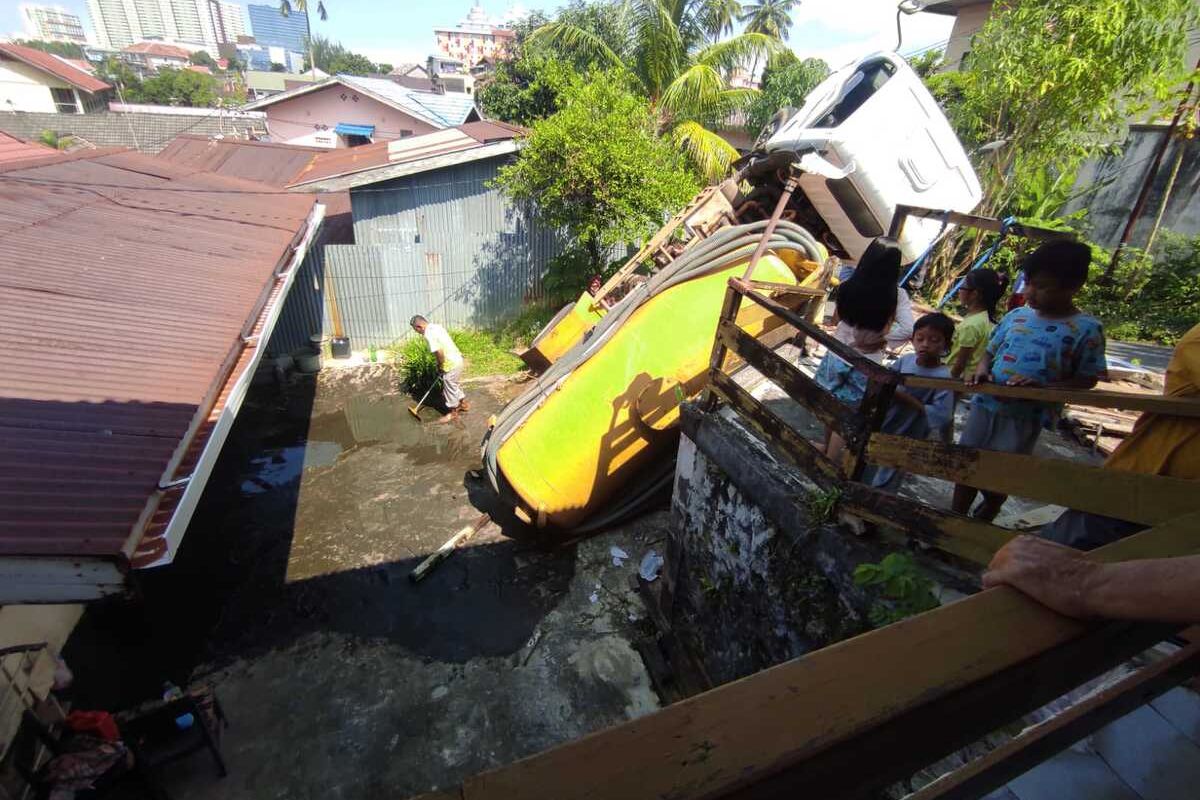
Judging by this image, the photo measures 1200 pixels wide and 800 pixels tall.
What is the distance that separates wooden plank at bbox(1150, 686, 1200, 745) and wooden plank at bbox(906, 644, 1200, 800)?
17 centimetres

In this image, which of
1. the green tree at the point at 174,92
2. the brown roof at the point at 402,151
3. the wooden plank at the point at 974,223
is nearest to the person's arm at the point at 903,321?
the wooden plank at the point at 974,223

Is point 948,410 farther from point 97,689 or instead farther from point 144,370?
point 97,689

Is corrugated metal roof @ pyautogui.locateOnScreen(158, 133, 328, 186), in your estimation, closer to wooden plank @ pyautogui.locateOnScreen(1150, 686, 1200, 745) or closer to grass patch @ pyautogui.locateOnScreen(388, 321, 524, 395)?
grass patch @ pyautogui.locateOnScreen(388, 321, 524, 395)

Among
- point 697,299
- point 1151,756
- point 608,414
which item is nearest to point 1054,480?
point 1151,756

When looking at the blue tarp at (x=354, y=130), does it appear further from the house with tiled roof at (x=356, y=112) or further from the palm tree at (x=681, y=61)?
the palm tree at (x=681, y=61)

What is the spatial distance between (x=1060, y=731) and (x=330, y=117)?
2841 centimetres

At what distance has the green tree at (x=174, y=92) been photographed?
47.1m

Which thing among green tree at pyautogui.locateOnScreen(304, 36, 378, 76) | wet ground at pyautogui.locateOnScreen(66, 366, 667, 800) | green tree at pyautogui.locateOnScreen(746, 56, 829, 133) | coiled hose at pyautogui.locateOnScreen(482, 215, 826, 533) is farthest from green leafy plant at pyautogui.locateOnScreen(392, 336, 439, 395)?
green tree at pyautogui.locateOnScreen(304, 36, 378, 76)

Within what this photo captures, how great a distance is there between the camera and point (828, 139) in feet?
19.8

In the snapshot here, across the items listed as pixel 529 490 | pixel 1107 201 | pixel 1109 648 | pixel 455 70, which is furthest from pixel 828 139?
pixel 455 70

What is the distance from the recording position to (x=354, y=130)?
846 inches

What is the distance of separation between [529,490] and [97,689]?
341 centimetres

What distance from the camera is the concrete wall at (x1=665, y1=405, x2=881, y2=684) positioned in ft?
8.46

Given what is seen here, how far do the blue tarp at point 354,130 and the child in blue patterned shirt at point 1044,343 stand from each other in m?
24.3
